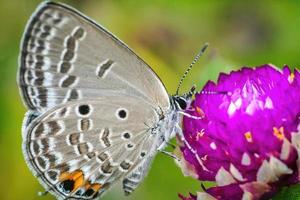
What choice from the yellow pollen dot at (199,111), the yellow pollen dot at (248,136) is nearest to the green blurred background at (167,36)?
the yellow pollen dot at (199,111)

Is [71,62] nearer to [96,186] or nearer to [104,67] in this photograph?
[104,67]

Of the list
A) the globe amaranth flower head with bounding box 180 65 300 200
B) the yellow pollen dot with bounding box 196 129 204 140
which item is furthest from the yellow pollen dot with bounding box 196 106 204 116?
the yellow pollen dot with bounding box 196 129 204 140

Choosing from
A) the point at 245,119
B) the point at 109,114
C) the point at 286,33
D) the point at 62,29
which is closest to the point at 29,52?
the point at 62,29

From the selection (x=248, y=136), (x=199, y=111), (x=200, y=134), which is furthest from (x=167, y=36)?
(x=248, y=136)

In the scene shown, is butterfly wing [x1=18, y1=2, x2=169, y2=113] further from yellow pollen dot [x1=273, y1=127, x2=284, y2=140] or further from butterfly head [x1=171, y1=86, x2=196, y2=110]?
yellow pollen dot [x1=273, y1=127, x2=284, y2=140]

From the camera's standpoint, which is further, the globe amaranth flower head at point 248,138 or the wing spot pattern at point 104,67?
the wing spot pattern at point 104,67

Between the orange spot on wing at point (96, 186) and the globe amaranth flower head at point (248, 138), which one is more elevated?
the globe amaranth flower head at point (248, 138)

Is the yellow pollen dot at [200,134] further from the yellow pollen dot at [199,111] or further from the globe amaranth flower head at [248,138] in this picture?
the yellow pollen dot at [199,111]
